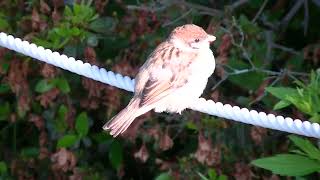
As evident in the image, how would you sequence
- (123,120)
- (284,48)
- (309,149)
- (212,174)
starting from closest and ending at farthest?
(309,149), (123,120), (212,174), (284,48)

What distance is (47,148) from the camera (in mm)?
4574

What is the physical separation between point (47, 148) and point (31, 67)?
1.62 feet

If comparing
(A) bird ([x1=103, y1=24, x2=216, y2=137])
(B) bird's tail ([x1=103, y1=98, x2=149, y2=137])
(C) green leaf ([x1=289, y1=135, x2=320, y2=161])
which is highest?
(C) green leaf ([x1=289, y1=135, x2=320, y2=161])

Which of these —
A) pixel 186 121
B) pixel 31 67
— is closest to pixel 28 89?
pixel 31 67

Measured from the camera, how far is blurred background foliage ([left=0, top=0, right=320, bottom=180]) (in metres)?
3.84

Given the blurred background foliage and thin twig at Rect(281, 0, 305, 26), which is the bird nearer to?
the blurred background foliage

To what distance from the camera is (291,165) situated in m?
3.05

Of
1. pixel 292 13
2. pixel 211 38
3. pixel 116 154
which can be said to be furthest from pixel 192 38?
pixel 116 154

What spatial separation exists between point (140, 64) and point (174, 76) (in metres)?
0.55

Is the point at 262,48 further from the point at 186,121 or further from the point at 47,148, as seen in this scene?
the point at 47,148

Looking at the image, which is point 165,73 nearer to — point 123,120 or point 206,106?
point 123,120

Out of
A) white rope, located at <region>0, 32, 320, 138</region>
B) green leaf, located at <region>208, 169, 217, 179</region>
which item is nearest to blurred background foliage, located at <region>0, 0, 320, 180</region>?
green leaf, located at <region>208, 169, 217, 179</region>

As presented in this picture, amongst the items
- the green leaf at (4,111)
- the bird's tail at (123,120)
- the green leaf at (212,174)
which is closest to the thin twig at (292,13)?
the green leaf at (212,174)

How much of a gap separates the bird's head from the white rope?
56 centimetres
